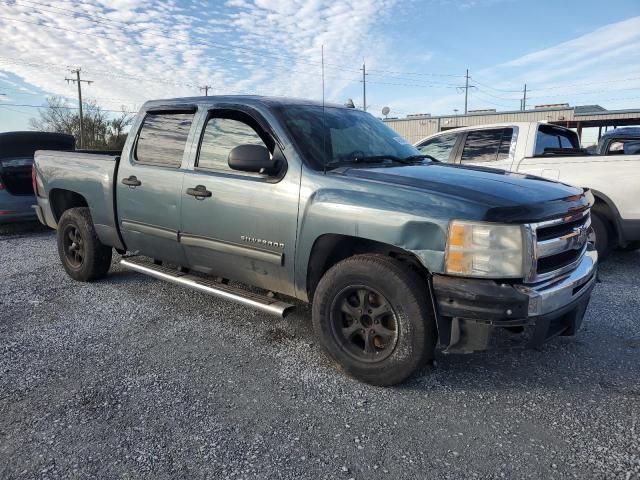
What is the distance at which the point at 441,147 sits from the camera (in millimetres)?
7000

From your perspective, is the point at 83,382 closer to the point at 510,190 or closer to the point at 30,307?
the point at 30,307

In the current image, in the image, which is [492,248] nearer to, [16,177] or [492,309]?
[492,309]

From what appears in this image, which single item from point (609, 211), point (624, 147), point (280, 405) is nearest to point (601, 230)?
point (609, 211)

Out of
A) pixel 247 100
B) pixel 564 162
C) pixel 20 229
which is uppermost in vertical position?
pixel 247 100

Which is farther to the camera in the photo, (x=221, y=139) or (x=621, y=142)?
(x=621, y=142)

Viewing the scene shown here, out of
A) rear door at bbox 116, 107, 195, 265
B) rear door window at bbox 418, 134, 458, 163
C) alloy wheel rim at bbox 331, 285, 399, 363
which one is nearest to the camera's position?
alloy wheel rim at bbox 331, 285, 399, 363

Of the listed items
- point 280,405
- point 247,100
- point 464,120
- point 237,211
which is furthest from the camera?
point 464,120

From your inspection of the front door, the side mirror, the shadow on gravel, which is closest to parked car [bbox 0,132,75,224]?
the shadow on gravel

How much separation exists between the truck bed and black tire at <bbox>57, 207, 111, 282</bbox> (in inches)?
8.7

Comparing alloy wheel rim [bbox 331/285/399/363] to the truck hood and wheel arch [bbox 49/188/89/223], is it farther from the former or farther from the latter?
wheel arch [bbox 49/188/89/223]

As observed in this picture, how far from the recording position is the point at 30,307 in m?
4.48

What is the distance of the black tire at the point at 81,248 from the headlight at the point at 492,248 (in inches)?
158

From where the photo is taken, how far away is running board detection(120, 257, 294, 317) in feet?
11.1

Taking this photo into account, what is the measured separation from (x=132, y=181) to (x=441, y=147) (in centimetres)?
454
